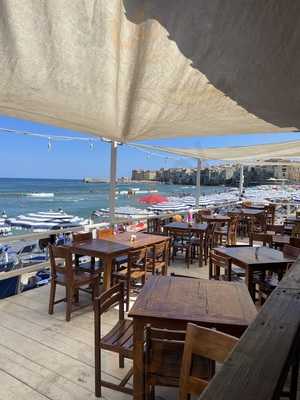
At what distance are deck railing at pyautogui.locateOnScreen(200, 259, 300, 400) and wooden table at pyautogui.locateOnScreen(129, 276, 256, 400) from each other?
2.56 feet

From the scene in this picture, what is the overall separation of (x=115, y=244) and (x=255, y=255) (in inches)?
71.2

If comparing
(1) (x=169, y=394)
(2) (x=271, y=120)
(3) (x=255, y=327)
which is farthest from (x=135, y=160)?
(3) (x=255, y=327)

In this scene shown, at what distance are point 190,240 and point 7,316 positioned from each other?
366 centimetres

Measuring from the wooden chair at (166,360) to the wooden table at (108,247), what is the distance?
2116 mm

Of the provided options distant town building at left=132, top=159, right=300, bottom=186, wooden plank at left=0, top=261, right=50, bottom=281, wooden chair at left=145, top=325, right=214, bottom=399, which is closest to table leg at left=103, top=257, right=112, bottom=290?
wooden plank at left=0, top=261, right=50, bottom=281

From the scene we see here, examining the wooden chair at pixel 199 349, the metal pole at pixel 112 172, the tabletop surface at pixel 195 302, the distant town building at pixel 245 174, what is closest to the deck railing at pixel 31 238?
the metal pole at pixel 112 172

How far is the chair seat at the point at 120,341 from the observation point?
7.34 ft

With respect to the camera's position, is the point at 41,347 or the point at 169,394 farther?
the point at 41,347

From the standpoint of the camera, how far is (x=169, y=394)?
241cm

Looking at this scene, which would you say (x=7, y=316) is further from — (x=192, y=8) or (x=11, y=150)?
(x=11, y=150)

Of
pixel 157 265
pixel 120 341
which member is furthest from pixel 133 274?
pixel 120 341

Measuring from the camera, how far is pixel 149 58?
2.27 meters

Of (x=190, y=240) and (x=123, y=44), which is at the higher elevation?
(x=123, y=44)

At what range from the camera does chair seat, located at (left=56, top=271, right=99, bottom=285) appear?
3.81 metres
